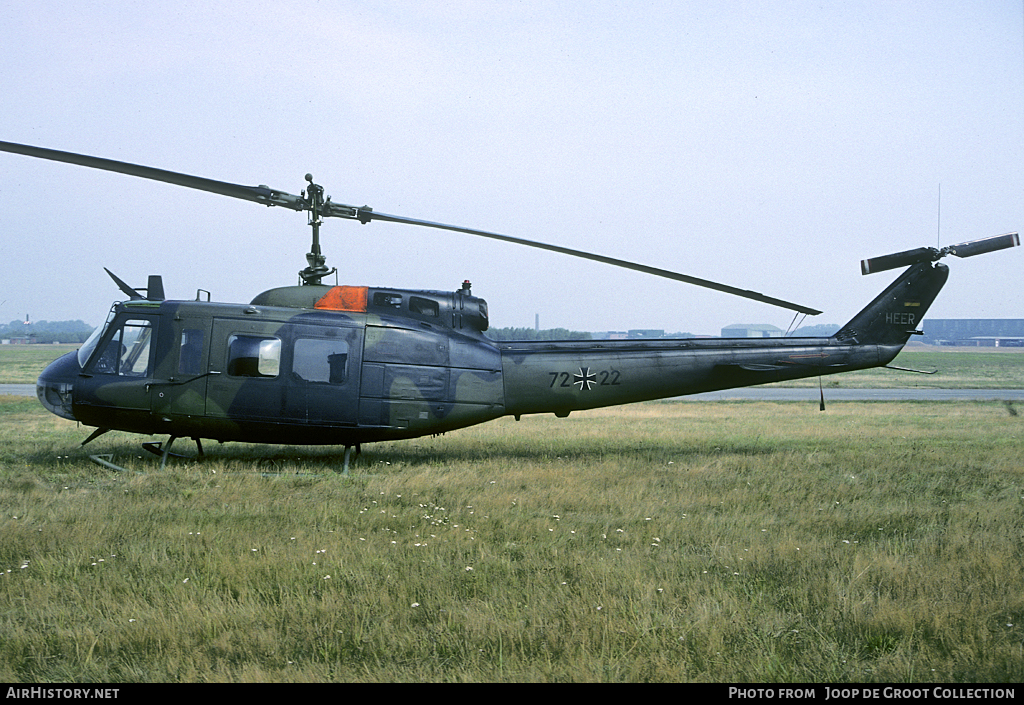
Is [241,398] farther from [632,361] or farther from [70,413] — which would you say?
[632,361]

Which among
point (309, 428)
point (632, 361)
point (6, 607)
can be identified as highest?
point (632, 361)

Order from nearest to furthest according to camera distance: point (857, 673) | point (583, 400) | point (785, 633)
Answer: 1. point (857, 673)
2. point (785, 633)
3. point (583, 400)

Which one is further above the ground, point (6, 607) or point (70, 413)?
point (70, 413)

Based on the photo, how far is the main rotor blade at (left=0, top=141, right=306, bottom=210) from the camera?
8117 millimetres

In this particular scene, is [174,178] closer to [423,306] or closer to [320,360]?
[320,360]

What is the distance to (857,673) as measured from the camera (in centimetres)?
433

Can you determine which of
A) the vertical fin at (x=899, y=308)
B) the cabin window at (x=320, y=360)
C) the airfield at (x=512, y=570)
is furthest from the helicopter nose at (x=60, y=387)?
the vertical fin at (x=899, y=308)

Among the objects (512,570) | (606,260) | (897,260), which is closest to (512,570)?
(512,570)

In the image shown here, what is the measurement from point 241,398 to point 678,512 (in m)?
6.07

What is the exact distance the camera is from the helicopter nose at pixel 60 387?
34.6 ft

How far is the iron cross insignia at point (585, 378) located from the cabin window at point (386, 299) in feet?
9.56

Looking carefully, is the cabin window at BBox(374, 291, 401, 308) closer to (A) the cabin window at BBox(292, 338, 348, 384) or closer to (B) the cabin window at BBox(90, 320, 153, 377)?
(A) the cabin window at BBox(292, 338, 348, 384)

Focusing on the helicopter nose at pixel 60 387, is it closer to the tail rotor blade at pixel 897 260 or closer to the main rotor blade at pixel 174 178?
the main rotor blade at pixel 174 178

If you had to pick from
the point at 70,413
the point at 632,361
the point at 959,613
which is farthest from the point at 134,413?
the point at 959,613
